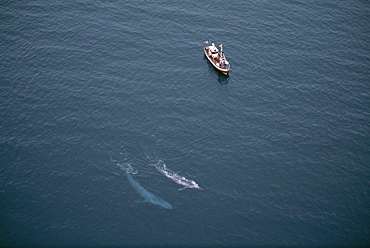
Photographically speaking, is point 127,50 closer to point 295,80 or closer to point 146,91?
point 146,91

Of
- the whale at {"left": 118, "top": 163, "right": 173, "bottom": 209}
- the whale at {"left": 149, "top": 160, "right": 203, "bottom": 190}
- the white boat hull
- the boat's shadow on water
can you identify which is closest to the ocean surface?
the boat's shadow on water

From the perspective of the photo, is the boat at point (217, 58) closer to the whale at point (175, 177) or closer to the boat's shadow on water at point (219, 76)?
the boat's shadow on water at point (219, 76)

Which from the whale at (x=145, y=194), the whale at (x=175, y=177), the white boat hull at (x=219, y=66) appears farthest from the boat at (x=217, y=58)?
the whale at (x=145, y=194)

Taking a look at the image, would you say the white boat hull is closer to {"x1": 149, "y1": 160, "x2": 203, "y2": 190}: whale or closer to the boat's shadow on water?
the boat's shadow on water

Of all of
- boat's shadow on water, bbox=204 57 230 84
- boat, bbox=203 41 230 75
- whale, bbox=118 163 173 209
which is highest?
boat, bbox=203 41 230 75

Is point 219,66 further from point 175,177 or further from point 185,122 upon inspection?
point 175,177

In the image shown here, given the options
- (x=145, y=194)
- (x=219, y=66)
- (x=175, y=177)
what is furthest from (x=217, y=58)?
(x=145, y=194)
